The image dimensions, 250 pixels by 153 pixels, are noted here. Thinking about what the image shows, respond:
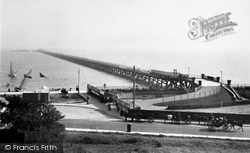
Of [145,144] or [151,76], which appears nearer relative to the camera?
[145,144]

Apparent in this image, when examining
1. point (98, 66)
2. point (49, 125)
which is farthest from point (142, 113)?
point (98, 66)

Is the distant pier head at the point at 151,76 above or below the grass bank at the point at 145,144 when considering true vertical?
above

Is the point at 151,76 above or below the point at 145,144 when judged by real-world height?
above

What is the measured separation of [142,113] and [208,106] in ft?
33.3

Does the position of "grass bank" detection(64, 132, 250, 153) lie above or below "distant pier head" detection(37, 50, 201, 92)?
below

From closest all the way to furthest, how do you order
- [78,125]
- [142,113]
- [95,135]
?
1. [95,135]
2. [78,125]
3. [142,113]

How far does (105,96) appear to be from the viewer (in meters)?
37.1

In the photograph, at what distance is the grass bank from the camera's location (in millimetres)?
17609

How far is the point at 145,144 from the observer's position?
18.5 m

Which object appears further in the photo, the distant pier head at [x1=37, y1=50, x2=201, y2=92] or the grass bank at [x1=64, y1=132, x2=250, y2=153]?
the distant pier head at [x1=37, y1=50, x2=201, y2=92]

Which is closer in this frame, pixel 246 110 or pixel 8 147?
pixel 8 147

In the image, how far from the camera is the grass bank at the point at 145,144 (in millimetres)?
17609

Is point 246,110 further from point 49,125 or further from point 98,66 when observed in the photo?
point 98,66

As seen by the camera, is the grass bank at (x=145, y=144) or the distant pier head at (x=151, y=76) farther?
the distant pier head at (x=151, y=76)
